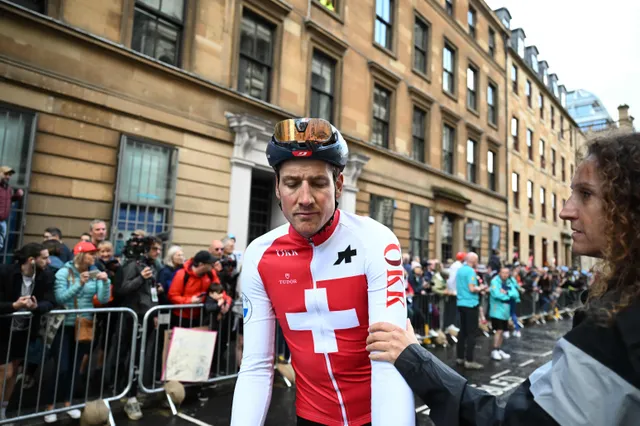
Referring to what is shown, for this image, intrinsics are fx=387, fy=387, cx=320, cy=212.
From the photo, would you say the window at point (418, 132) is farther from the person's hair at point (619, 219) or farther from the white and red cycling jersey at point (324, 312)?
the person's hair at point (619, 219)

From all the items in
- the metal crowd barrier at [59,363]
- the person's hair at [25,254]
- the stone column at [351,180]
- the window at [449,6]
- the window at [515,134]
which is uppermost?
the window at [449,6]

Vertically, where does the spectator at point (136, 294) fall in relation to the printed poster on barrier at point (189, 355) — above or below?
above

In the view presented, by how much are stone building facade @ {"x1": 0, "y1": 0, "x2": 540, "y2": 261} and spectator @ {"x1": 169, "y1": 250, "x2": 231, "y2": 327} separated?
3232 millimetres

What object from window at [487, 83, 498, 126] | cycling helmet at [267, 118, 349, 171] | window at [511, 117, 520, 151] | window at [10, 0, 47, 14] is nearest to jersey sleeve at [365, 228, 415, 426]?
cycling helmet at [267, 118, 349, 171]

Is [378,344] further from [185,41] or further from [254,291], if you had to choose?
[185,41]

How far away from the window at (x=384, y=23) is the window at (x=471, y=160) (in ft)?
26.3

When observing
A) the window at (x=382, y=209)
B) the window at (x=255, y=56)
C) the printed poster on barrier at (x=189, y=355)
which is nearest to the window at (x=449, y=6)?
the window at (x=382, y=209)

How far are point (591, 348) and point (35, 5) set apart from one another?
9.90 meters

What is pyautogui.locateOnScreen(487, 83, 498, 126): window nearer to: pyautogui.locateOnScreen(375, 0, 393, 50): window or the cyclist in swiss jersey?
pyautogui.locateOnScreen(375, 0, 393, 50): window

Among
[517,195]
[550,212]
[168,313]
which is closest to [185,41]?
[168,313]

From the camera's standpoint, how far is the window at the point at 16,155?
6.75 meters

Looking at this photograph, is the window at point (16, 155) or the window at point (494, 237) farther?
the window at point (494, 237)

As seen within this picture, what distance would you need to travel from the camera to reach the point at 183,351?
5.10m

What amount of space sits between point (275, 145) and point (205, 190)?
815 centimetres
